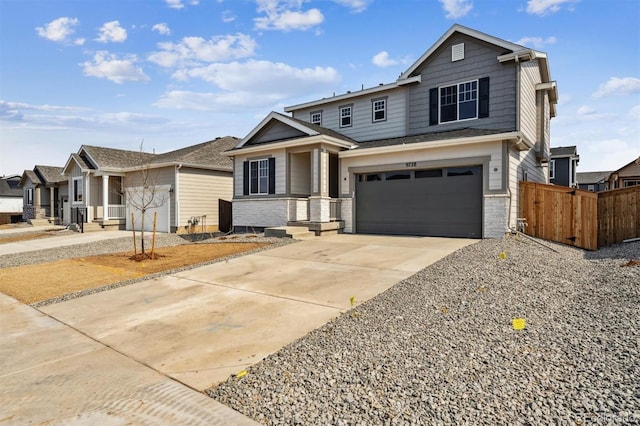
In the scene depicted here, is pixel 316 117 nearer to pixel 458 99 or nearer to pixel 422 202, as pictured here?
pixel 458 99

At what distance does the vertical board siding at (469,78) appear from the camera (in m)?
13.2

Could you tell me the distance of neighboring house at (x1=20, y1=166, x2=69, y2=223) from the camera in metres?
30.7

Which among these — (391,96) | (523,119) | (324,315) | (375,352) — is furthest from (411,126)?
(375,352)

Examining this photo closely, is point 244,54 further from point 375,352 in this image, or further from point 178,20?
point 375,352

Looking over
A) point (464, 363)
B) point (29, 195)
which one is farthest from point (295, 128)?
point (29, 195)

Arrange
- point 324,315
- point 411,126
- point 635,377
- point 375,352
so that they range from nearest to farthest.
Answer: point 635,377, point 375,352, point 324,315, point 411,126

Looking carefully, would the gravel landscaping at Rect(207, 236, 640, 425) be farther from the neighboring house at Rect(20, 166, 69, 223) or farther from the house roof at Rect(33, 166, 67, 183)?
the house roof at Rect(33, 166, 67, 183)

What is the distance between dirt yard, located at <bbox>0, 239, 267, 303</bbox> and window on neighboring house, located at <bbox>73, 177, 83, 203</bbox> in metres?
15.8

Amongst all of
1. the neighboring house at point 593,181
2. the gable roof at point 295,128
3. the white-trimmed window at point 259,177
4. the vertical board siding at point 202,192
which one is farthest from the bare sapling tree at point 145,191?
the neighboring house at point 593,181

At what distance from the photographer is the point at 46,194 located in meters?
32.4

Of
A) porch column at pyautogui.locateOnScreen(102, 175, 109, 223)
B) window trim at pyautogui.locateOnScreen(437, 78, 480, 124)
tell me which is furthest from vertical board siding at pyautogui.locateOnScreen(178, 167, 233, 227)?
window trim at pyautogui.locateOnScreen(437, 78, 480, 124)

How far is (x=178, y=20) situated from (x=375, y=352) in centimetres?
1136

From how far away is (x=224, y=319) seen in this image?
512 cm

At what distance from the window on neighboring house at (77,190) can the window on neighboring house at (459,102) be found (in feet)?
75.1
